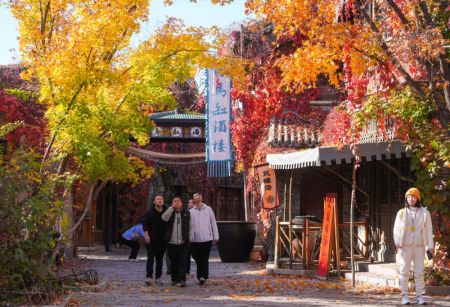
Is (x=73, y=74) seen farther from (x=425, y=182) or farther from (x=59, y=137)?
(x=425, y=182)

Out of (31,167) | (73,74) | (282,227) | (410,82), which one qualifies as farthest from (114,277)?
(410,82)

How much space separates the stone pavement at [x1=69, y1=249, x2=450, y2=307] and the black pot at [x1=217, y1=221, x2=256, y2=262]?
18.4 feet

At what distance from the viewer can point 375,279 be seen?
664 inches

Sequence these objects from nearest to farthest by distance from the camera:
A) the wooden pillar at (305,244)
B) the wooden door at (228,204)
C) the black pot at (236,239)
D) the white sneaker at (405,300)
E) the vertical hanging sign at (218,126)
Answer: the white sneaker at (405,300), the wooden pillar at (305,244), the black pot at (236,239), the vertical hanging sign at (218,126), the wooden door at (228,204)

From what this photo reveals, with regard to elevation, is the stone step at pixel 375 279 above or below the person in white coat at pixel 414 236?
below

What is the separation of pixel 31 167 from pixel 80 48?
358 cm

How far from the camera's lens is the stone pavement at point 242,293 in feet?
42.9

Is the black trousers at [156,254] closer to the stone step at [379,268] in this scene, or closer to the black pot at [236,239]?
the stone step at [379,268]

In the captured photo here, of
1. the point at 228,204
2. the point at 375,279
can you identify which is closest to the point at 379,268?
the point at 375,279

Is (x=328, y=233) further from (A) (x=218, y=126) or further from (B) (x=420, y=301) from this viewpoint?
(A) (x=218, y=126)

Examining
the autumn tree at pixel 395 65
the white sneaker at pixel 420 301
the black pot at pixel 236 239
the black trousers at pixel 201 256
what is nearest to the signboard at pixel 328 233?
the autumn tree at pixel 395 65

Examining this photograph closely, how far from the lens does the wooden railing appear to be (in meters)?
19.0

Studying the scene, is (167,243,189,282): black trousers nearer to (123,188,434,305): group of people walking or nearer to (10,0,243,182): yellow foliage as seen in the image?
(123,188,434,305): group of people walking

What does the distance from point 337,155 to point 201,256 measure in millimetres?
3443
